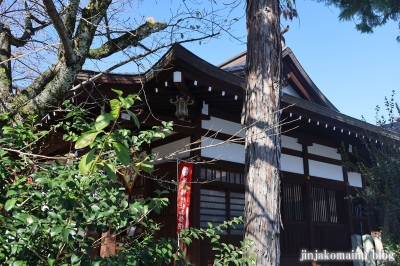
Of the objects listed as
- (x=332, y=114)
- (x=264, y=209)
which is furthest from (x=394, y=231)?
(x=264, y=209)

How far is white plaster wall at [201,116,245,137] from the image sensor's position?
253 inches

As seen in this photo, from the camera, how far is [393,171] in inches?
293

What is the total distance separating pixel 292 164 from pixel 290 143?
468mm

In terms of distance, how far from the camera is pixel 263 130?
3.56 m

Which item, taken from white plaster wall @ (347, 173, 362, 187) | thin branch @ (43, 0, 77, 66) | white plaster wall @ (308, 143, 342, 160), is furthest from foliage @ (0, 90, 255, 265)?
white plaster wall @ (347, 173, 362, 187)

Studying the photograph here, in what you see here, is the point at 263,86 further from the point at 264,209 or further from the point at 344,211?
the point at 344,211

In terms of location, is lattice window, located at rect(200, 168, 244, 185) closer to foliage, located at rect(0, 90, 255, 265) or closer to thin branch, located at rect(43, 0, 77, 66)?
thin branch, located at rect(43, 0, 77, 66)

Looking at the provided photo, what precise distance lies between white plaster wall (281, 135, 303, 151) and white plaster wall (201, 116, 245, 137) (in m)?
1.39

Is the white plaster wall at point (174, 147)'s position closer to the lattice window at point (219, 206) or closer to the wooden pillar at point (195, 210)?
the wooden pillar at point (195, 210)

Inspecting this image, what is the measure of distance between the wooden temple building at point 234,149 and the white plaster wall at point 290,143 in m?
0.02

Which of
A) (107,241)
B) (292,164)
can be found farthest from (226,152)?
(107,241)

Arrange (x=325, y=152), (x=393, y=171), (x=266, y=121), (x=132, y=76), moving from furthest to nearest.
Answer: (x=325, y=152) < (x=393, y=171) < (x=132, y=76) < (x=266, y=121)

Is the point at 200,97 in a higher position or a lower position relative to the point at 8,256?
higher

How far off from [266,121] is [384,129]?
5504 mm
